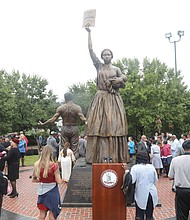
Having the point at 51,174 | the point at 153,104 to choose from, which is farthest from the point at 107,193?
the point at 153,104

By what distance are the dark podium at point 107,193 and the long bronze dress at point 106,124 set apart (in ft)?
8.47

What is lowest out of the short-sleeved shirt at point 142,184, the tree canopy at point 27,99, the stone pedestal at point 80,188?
the stone pedestal at point 80,188

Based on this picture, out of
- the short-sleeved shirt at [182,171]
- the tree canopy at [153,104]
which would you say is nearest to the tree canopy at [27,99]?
the tree canopy at [153,104]

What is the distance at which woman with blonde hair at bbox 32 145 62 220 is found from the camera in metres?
5.40

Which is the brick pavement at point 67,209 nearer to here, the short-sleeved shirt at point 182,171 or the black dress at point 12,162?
the black dress at point 12,162

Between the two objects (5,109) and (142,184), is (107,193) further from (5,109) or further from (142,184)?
(5,109)

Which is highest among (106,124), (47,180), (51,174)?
(106,124)

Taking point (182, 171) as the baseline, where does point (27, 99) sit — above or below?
above

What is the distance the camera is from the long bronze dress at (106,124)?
822 centimetres

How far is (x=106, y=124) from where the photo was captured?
Answer: 27.1ft

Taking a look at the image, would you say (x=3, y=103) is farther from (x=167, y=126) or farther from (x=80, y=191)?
(x=80, y=191)

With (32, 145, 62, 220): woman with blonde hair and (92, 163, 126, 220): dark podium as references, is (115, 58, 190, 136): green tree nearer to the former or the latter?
(92, 163, 126, 220): dark podium

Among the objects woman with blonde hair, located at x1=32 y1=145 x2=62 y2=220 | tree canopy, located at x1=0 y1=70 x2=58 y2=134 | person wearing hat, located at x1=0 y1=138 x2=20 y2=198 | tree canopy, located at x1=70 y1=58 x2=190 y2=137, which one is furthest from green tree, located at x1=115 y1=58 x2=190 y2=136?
woman with blonde hair, located at x1=32 y1=145 x2=62 y2=220

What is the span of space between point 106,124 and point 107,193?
2.86 meters
